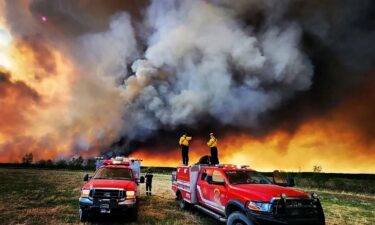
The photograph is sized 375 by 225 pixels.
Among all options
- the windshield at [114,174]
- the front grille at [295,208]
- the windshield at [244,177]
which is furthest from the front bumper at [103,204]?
the front grille at [295,208]

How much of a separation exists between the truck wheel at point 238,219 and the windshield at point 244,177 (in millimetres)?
1511

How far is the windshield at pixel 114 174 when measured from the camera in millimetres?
12672

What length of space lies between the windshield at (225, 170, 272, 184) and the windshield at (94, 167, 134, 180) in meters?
5.01

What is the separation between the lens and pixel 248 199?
8.27m

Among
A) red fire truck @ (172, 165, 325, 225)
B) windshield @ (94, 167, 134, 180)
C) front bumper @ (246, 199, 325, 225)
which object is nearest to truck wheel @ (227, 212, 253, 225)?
red fire truck @ (172, 165, 325, 225)

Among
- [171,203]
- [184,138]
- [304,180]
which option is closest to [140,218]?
[171,203]

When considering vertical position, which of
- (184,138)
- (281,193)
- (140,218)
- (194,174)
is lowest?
(140,218)

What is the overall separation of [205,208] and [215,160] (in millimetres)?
6597

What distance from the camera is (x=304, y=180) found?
37.1 meters

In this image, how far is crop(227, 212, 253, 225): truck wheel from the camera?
793cm

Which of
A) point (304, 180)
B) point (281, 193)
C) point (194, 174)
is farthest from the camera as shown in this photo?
point (304, 180)

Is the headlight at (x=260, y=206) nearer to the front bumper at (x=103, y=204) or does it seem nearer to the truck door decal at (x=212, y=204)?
the truck door decal at (x=212, y=204)

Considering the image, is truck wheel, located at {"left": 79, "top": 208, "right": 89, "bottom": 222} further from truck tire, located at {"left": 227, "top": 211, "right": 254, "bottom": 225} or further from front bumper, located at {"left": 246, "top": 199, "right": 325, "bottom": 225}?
front bumper, located at {"left": 246, "top": 199, "right": 325, "bottom": 225}

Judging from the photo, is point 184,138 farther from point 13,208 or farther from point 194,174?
point 13,208
